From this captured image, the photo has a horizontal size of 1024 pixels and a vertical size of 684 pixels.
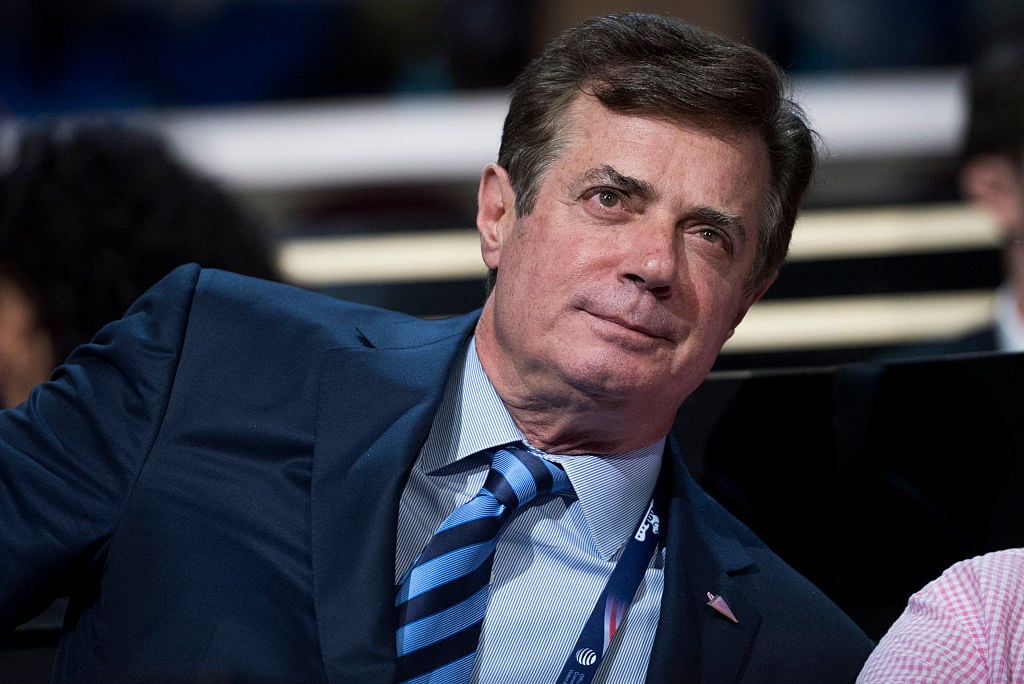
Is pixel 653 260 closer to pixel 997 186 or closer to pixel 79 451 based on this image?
pixel 79 451

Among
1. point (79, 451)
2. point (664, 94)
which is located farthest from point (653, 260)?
point (79, 451)

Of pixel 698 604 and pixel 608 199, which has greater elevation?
pixel 608 199

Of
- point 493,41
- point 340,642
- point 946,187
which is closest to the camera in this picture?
point 340,642

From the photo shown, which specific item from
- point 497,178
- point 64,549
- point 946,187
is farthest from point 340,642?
point 946,187

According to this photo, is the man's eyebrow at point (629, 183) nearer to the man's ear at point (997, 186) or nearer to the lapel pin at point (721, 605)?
the lapel pin at point (721, 605)

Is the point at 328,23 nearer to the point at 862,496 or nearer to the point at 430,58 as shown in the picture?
the point at 430,58

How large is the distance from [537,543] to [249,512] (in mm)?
333

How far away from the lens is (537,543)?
1.47 m

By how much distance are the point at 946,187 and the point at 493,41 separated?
5.73ft

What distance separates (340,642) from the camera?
4.27ft

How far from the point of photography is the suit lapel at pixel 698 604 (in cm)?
142

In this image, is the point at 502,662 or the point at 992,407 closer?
the point at 502,662

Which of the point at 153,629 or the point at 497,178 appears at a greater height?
the point at 497,178

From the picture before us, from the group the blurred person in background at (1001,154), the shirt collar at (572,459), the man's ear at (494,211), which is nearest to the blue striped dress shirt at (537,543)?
the shirt collar at (572,459)
